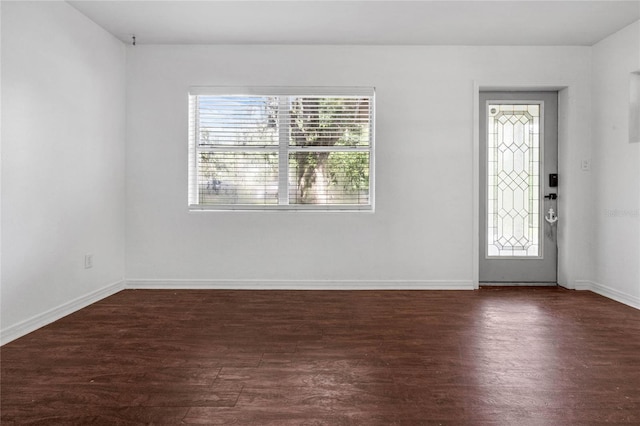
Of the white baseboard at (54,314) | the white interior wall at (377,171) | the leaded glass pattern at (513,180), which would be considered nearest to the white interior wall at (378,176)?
the white interior wall at (377,171)

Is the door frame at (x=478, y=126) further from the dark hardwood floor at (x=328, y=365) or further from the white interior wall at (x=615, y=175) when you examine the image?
the dark hardwood floor at (x=328, y=365)

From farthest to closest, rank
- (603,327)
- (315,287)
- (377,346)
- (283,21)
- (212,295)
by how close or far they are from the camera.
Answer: (315,287), (212,295), (283,21), (603,327), (377,346)

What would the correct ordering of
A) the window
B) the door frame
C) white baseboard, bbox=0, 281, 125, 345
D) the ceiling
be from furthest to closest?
the window < the door frame < the ceiling < white baseboard, bbox=0, 281, 125, 345

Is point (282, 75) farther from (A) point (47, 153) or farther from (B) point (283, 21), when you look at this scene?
(A) point (47, 153)

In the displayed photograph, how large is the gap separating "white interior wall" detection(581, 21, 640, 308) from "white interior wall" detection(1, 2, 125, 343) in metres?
5.05

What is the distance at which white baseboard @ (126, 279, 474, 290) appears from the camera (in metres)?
4.03

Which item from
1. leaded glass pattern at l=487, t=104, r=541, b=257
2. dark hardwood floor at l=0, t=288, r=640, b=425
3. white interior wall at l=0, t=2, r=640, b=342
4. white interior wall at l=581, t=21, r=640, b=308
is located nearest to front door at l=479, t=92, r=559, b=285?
leaded glass pattern at l=487, t=104, r=541, b=257

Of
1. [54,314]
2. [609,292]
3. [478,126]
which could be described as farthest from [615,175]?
[54,314]

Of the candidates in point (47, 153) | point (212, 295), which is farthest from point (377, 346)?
point (47, 153)

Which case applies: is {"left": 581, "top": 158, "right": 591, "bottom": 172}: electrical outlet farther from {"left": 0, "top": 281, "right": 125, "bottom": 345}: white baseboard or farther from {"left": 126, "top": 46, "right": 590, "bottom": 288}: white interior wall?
{"left": 0, "top": 281, "right": 125, "bottom": 345}: white baseboard

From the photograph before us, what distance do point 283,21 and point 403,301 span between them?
2.88m

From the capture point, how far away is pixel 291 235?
4051 mm

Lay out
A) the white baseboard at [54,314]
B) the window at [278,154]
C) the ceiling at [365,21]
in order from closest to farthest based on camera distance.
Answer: the white baseboard at [54,314] < the ceiling at [365,21] < the window at [278,154]

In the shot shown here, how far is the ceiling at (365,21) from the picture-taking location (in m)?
3.14
